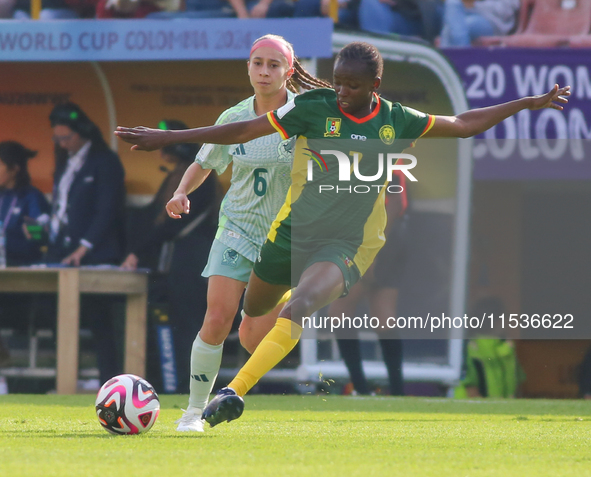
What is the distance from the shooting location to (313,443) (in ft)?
15.0

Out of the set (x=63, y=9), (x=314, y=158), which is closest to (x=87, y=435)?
(x=314, y=158)

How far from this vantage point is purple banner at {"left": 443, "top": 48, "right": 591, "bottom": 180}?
348 inches

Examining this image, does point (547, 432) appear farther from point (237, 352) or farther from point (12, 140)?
point (12, 140)

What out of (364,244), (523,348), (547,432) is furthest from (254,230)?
(523,348)

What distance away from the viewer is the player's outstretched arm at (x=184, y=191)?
5203mm

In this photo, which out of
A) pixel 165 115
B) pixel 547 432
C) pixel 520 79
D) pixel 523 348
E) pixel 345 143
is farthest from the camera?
pixel 165 115

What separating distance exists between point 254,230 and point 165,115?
507 centimetres

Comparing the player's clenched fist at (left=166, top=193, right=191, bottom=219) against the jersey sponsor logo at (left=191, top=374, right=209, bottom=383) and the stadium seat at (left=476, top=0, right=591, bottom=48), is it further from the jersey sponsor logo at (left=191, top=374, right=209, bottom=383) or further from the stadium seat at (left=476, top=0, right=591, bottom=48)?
the stadium seat at (left=476, top=0, right=591, bottom=48)

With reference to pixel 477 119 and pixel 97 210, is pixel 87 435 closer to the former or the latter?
pixel 477 119

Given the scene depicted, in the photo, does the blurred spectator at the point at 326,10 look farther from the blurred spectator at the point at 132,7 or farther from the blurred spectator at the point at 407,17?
the blurred spectator at the point at 132,7

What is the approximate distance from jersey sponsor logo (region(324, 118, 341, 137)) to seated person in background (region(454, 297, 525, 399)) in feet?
15.6

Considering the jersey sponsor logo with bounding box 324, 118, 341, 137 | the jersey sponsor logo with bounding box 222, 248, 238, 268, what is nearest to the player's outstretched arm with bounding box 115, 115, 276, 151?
the jersey sponsor logo with bounding box 324, 118, 341, 137

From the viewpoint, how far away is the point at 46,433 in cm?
499

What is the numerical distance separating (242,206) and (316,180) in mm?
614
